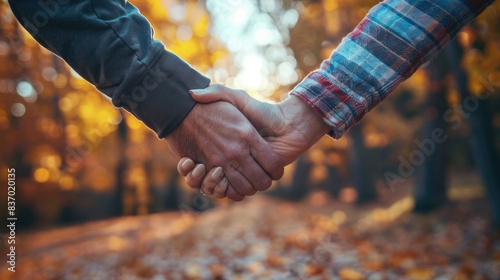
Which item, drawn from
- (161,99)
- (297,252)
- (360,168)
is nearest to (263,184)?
(161,99)

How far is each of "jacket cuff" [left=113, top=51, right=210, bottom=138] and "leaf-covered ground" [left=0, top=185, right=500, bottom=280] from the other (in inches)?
91.9

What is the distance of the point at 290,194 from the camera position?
1894 cm

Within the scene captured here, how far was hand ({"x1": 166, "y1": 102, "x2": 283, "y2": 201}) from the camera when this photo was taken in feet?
5.43

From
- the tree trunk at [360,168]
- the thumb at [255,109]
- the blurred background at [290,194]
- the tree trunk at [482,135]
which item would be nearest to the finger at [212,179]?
the thumb at [255,109]

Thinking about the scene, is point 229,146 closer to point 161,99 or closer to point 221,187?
point 221,187

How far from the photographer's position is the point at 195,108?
1.65 m

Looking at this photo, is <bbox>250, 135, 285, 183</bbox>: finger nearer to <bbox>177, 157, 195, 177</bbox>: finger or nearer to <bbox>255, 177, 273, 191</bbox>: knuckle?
<bbox>255, 177, 273, 191</bbox>: knuckle

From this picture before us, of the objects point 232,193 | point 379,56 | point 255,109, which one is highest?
point 379,56

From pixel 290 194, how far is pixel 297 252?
13906 millimetres

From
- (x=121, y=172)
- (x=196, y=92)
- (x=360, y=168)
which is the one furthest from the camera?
(x=121, y=172)

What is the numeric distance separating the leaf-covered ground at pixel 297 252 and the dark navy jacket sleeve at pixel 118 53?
93.9 inches

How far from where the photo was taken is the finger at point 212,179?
168cm

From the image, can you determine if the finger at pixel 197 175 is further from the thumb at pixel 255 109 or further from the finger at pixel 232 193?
the thumb at pixel 255 109

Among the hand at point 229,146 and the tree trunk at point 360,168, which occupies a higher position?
the hand at point 229,146
